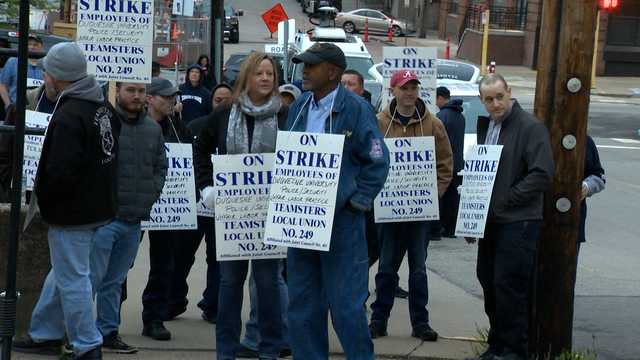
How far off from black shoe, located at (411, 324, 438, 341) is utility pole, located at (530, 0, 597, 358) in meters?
0.89

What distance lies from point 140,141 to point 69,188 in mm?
988

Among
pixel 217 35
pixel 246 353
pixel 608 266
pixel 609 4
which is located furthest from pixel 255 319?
pixel 609 4

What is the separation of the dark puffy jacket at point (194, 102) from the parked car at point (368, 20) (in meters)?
44.3

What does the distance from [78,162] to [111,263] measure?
1136 millimetres

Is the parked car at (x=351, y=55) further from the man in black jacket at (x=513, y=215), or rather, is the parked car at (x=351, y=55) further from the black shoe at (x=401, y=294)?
the man in black jacket at (x=513, y=215)

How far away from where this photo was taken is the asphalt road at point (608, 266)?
29.2 ft

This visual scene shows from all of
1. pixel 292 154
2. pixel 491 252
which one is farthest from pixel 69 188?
Result: pixel 491 252

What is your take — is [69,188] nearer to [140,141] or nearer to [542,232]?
[140,141]

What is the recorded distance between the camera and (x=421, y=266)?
8.52m

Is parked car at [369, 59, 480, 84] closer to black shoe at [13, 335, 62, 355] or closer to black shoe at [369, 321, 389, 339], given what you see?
black shoe at [369, 321, 389, 339]

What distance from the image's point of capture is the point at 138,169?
24.6 feet

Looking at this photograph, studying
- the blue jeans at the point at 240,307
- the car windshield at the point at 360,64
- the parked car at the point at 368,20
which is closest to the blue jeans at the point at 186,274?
the blue jeans at the point at 240,307

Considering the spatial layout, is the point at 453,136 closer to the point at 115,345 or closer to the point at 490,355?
the point at 490,355

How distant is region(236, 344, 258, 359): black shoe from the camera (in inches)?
303
